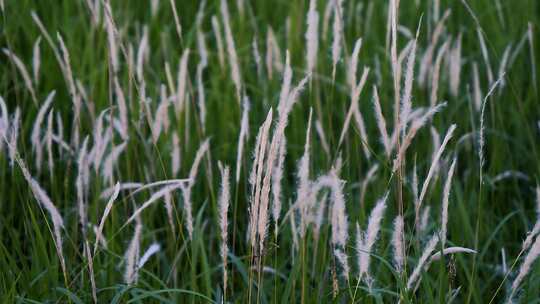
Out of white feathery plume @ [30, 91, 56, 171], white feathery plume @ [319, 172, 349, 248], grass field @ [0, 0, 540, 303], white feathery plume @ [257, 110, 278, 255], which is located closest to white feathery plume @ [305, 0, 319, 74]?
grass field @ [0, 0, 540, 303]

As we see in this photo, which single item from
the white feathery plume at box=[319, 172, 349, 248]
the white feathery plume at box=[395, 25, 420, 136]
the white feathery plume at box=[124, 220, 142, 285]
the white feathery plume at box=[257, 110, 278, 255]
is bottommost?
the white feathery plume at box=[124, 220, 142, 285]

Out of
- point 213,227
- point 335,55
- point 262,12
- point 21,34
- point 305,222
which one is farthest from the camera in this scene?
point 262,12

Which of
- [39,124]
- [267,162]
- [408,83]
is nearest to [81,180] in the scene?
[39,124]

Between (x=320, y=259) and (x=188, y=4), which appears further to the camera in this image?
(x=188, y=4)

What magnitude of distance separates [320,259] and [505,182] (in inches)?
33.5

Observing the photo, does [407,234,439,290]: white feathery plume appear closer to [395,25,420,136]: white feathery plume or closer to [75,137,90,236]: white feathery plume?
[395,25,420,136]: white feathery plume

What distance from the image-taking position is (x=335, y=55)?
180 cm

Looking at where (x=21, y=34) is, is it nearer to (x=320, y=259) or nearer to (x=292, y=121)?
(x=292, y=121)

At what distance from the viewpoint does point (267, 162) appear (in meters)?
1.34

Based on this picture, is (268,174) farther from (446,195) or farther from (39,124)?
(39,124)

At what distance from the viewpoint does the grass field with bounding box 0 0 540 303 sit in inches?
60.7

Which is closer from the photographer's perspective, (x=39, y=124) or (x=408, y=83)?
(x=408, y=83)

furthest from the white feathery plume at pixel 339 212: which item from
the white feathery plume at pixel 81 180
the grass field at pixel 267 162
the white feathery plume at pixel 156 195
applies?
the white feathery plume at pixel 81 180

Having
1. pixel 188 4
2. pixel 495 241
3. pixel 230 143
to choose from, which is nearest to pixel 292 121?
pixel 230 143
